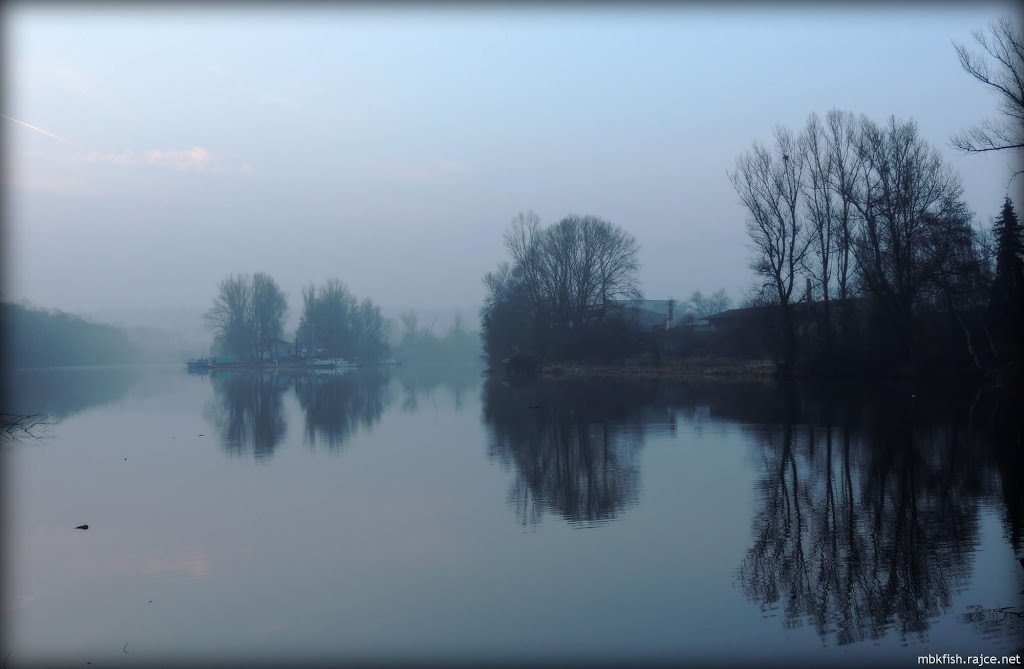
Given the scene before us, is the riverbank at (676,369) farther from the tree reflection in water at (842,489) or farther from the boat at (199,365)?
the boat at (199,365)

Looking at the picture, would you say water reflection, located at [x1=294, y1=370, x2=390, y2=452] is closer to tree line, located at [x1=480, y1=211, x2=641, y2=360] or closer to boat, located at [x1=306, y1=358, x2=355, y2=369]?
tree line, located at [x1=480, y1=211, x2=641, y2=360]

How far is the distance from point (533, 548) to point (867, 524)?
3699 mm

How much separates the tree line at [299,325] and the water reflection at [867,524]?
9381 cm

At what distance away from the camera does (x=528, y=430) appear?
20.0 meters

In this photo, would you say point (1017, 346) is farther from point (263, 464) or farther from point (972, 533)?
point (263, 464)

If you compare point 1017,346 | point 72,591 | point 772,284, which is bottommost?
point 72,591

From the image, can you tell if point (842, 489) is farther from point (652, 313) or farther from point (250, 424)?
point (652, 313)

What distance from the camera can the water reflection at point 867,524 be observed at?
256 inches

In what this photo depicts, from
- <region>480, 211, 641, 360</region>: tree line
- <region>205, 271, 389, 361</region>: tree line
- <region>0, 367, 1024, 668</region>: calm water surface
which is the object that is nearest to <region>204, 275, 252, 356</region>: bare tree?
<region>205, 271, 389, 361</region>: tree line

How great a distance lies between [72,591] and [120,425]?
18903 millimetres

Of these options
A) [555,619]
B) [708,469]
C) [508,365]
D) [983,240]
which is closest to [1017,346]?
[983,240]

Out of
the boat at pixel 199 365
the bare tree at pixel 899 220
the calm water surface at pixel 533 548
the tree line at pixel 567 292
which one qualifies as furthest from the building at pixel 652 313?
the boat at pixel 199 365

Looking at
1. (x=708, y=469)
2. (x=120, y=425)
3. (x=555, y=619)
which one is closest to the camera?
(x=555, y=619)

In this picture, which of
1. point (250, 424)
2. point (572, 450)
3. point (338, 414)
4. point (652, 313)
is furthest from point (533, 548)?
point (652, 313)
